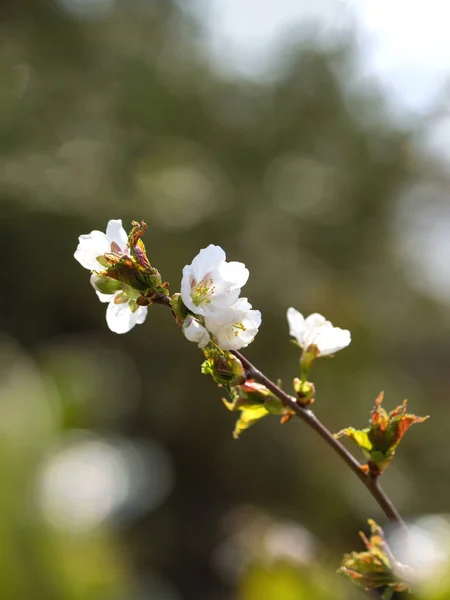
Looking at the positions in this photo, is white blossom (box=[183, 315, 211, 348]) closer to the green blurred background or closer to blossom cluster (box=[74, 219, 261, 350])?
blossom cluster (box=[74, 219, 261, 350])

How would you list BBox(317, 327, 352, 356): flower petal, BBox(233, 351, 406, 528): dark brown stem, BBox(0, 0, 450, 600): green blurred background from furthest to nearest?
BBox(0, 0, 450, 600): green blurred background
BBox(317, 327, 352, 356): flower petal
BBox(233, 351, 406, 528): dark brown stem

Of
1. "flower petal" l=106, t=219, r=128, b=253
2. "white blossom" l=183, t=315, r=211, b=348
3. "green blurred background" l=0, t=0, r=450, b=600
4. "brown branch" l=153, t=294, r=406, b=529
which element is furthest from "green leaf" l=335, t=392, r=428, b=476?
"green blurred background" l=0, t=0, r=450, b=600

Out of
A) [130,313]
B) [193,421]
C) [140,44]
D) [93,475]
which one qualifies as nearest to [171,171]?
[140,44]

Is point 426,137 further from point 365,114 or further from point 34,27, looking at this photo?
point 34,27

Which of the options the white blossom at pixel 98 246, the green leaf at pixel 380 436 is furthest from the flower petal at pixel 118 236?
the green leaf at pixel 380 436

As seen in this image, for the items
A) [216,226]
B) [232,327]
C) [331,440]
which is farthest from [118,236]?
[216,226]

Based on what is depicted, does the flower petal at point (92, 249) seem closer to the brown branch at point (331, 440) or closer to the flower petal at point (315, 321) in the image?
the brown branch at point (331, 440)

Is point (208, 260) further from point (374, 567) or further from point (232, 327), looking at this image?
point (374, 567)
